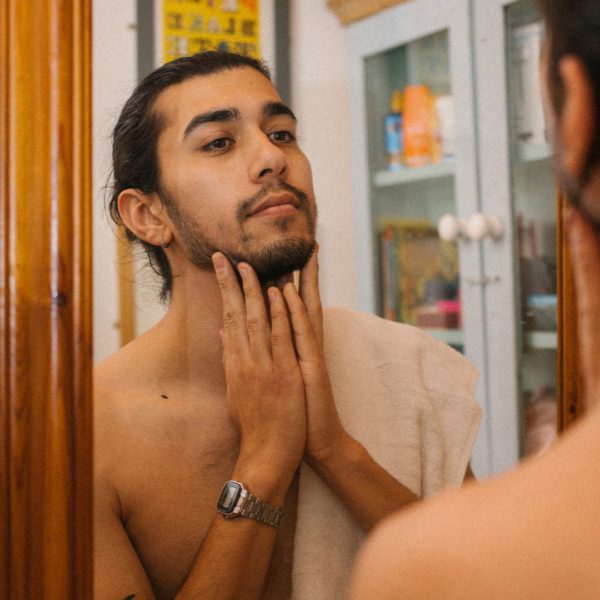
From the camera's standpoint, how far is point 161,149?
68 centimetres

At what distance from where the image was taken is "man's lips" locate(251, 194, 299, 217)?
2.21 feet

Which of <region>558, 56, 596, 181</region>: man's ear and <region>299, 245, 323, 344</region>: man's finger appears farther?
<region>299, 245, 323, 344</region>: man's finger

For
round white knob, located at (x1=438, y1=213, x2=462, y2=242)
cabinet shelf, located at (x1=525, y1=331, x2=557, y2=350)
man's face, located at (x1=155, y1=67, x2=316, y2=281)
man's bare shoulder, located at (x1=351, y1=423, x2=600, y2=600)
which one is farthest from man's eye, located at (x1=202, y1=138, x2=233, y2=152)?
man's bare shoulder, located at (x1=351, y1=423, x2=600, y2=600)

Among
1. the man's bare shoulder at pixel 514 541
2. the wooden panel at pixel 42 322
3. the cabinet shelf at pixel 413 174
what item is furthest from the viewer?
the cabinet shelf at pixel 413 174

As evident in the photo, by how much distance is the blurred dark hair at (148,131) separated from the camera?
0.67 meters

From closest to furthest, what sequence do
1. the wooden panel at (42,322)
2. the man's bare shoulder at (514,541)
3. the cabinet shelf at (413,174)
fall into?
the man's bare shoulder at (514,541)
the wooden panel at (42,322)
the cabinet shelf at (413,174)

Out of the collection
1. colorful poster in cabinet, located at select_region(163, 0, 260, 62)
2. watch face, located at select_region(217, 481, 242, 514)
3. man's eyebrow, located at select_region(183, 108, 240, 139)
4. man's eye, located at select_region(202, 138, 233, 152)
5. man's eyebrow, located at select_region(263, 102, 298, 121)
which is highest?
colorful poster in cabinet, located at select_region(163, 0, 260, 62)

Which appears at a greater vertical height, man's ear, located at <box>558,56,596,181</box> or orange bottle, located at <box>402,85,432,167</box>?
orange bottle, located at <box>402,85,432,167</box>

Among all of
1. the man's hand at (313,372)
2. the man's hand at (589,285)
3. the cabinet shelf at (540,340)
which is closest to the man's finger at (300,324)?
the man's hand at (313,372)

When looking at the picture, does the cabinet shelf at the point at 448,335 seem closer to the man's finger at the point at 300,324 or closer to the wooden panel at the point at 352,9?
the man's finger at the point at 300,324

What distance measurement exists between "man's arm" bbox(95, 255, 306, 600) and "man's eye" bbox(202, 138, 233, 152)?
0.10 meters

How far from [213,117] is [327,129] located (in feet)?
0.35

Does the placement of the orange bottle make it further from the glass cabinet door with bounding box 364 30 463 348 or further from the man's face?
the man's face

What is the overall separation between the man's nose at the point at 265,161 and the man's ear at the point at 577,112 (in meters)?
0.36
